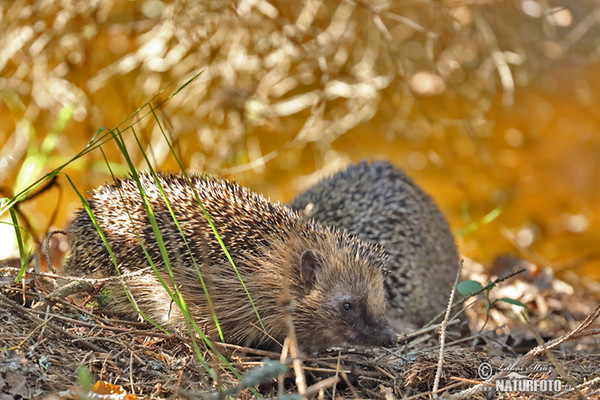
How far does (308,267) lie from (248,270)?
0.40 metres

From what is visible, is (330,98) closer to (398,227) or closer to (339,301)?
(398,227)

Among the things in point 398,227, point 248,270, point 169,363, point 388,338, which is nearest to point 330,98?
point 398,227

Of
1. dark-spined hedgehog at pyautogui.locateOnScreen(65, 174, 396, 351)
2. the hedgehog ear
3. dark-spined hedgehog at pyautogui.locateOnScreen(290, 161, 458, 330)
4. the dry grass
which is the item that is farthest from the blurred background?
the hedgehog ear

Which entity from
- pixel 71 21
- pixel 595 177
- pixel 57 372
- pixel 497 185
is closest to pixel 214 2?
pixel 71 21

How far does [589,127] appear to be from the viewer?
11898 millimetres

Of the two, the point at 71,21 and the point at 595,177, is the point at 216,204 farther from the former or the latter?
the point at 595,177

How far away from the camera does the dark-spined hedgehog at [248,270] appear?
12.8 feet

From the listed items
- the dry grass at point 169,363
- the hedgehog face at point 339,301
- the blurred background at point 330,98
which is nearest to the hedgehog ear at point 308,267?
the hedgehog face at point 339,301

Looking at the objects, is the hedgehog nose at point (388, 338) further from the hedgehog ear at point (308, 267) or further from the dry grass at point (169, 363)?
the hedgehog ear at point (308, 267)

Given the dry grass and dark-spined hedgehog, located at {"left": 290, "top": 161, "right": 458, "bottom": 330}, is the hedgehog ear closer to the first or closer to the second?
the dry grass

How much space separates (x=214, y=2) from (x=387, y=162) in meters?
2.69

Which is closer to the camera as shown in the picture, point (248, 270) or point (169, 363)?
point (169, 363)

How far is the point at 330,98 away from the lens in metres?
9.83

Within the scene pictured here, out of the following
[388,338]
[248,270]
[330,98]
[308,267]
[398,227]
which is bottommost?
[388,338]
